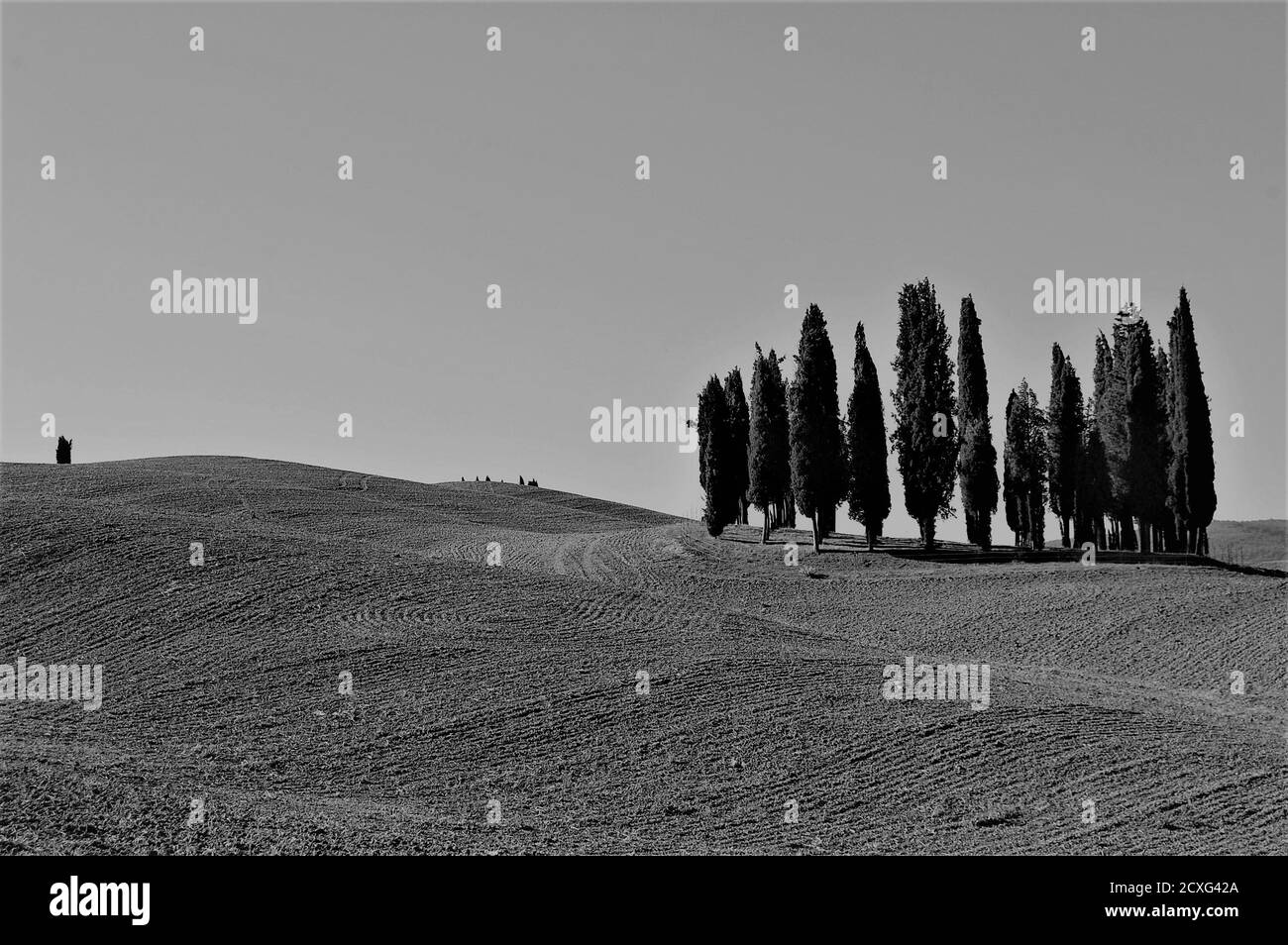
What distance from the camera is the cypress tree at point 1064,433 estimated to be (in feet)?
238

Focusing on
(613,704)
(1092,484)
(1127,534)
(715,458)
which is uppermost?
(715,458)

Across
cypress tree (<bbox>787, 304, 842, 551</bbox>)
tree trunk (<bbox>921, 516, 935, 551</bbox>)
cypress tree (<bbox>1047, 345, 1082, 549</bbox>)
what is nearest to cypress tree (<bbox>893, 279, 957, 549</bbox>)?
tree trunk (<bbox>921, 516, 935, 551</bbox>)

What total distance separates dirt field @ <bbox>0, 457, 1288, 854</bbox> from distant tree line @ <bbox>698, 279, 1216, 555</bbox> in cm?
Result: 600

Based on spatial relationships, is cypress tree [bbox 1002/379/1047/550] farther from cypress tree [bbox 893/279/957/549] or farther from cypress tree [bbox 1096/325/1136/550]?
cypress tree [bbox 893/279/957/549]

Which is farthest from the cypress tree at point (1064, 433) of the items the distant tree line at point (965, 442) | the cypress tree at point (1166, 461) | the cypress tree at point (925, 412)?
the cypress tree at point (925, 412)

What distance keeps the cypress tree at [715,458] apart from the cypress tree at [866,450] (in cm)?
697

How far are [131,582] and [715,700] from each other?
23.7 meters

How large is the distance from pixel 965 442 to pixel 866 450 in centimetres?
630

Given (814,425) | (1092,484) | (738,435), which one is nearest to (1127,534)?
(1092,484)

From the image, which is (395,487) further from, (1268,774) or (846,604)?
(1268,774)

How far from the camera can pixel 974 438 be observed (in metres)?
69.0

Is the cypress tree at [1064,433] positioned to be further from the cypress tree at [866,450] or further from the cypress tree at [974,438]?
the cypress tree at [866,450]

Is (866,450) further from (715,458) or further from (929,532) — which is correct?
(715,458)
